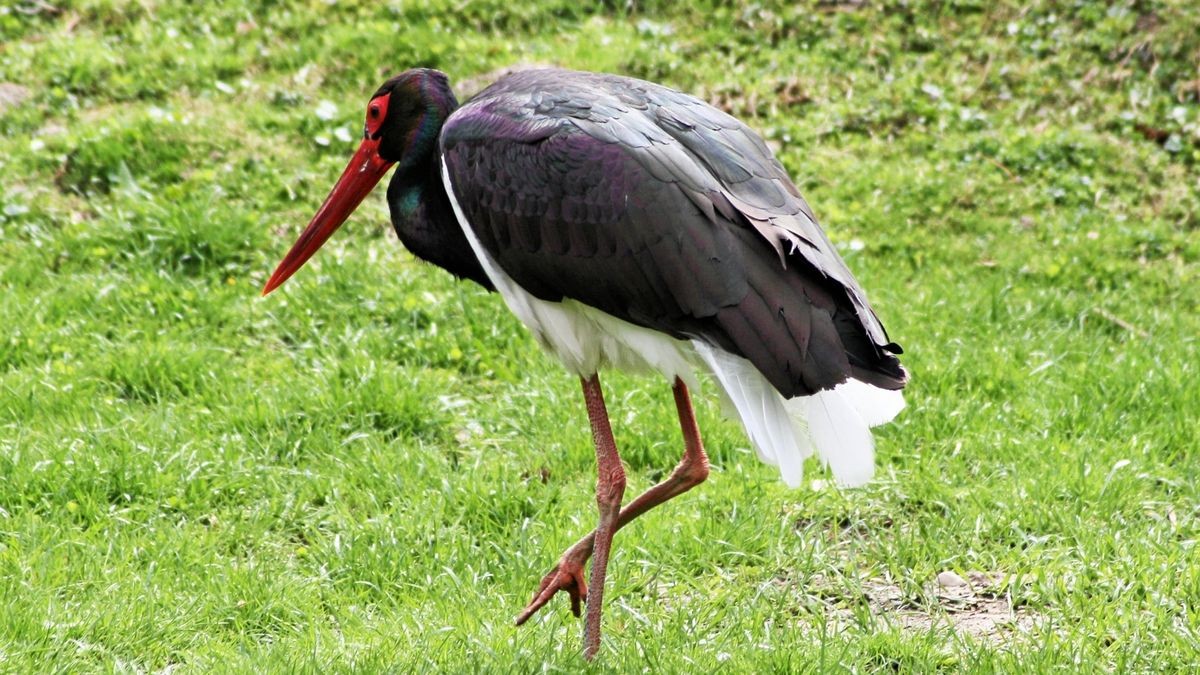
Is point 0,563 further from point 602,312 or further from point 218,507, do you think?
point 602,312

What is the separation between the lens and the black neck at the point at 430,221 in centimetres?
381

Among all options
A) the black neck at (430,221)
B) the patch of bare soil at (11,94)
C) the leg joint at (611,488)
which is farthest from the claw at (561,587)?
the patch of bare soil at (11,94)

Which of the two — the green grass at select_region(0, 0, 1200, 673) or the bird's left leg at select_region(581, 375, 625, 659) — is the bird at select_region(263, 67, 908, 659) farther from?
the green grass at select_region(0, 0, 1200, 673)

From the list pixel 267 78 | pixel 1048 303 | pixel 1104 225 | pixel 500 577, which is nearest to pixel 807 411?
pixel 500 577

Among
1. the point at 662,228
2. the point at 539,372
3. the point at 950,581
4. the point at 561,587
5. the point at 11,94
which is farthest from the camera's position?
the point at 11,94

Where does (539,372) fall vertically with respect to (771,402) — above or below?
below

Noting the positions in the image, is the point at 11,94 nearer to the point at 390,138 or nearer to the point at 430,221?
the point at 390,138

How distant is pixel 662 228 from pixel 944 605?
4.48 feet

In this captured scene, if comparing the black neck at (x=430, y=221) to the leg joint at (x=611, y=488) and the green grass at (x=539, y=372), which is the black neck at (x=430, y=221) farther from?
the green grass at (x=539, y=372)

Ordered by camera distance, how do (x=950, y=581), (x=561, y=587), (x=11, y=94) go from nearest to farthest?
(x=561, y=587), (x=950, y=581), (x=11, y=94)

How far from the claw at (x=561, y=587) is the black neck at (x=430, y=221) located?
0.79m

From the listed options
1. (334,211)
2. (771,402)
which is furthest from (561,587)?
(334,211)

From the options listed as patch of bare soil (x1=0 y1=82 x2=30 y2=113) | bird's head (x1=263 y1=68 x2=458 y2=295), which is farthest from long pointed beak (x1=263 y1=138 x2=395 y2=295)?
patch of bare soil (x1=0 y1=82 x2=30 y2=113)

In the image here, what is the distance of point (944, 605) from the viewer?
3.87 metres
